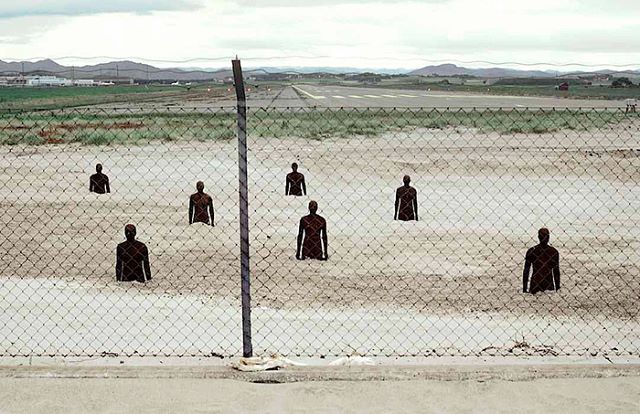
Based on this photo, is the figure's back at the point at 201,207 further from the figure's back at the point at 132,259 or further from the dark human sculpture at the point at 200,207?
A: the figure's back at the point at 132,259

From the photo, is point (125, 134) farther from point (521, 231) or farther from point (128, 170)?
point (521, 231)

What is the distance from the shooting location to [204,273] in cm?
1261

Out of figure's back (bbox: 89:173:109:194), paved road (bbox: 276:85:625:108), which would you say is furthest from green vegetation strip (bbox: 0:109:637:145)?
figure's back (bbox: 89:173:109:194)

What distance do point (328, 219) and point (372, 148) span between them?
51.1 feet

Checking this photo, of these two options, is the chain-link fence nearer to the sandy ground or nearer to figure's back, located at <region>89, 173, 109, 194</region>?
figure's back, located at <region>89, 173, 109, 194</region>

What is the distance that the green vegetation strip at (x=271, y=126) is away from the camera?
3612 centimetres

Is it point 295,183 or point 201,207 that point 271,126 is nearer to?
point 295,183

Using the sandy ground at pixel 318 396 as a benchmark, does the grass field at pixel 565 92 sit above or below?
above

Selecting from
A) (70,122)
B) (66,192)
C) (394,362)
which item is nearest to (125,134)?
(70,122)

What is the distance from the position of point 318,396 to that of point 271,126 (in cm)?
3509

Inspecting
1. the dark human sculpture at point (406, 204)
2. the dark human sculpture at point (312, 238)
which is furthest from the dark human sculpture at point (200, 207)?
the dark human sculpture at point (406, 204)

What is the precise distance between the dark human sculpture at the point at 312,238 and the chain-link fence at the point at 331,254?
0.10 feet

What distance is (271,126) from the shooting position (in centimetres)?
4141

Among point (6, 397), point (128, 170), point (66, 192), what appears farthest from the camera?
point (128, 170)
